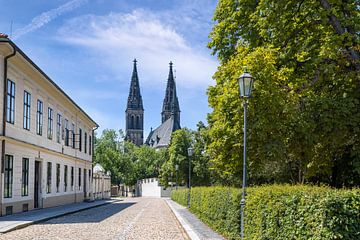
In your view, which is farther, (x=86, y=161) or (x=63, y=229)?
(x=86, y=161)

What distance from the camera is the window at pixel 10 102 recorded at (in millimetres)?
22266

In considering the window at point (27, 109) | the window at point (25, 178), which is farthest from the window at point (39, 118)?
the window at point (25, 178)

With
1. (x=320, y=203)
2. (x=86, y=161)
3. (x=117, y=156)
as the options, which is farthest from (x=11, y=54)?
(x=117, y=156)

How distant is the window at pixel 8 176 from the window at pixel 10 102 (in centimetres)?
178

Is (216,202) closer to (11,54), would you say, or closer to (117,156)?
(11,54)

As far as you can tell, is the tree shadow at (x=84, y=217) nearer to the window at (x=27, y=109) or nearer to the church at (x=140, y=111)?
the window at (x=27, y=109)

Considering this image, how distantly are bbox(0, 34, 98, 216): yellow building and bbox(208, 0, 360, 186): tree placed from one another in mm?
9464

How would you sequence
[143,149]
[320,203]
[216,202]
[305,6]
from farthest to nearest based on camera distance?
[143,149]
[305,6]
[216,202]
[320,203]

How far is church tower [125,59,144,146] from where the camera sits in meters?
149

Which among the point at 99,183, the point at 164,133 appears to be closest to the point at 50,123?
the point at 99,183

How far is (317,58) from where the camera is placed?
17.8 meters

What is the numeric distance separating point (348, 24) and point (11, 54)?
14122 millimetres

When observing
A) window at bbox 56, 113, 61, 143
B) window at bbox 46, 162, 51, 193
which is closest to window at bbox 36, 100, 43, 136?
window at bbox 46, 162, 51, 193

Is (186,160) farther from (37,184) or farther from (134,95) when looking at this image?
(134,95)
